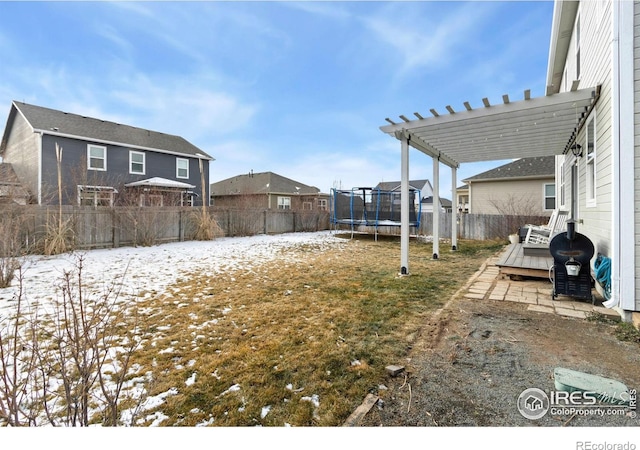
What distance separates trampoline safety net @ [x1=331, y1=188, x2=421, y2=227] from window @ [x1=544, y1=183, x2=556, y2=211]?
644 centimetres

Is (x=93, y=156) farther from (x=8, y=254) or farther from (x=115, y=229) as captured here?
(x=8, y=254)

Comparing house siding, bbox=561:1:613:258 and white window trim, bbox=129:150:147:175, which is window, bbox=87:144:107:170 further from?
house siding, bbox=561:1:613:258

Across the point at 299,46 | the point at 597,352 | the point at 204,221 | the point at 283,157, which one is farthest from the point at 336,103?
the point at 597,352

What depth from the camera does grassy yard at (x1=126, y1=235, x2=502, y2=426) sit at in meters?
1.81

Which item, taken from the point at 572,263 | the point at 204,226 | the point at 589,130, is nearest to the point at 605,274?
the point at 572,263

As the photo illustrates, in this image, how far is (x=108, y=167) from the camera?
14680 millimetres

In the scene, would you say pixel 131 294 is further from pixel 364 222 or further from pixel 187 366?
pixel 364 222

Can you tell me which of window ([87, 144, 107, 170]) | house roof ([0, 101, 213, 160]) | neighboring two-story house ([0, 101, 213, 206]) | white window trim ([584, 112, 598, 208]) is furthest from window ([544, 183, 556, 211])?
window ([87, 144, 107, 170])

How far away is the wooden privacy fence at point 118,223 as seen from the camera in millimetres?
7027

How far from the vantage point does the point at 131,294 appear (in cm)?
415

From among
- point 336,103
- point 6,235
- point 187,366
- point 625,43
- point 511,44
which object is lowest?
point 187,366

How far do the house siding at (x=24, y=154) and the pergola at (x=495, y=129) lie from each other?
15.0 metres

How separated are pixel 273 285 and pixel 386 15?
561 centimetres

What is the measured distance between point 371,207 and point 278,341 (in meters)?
10.3
